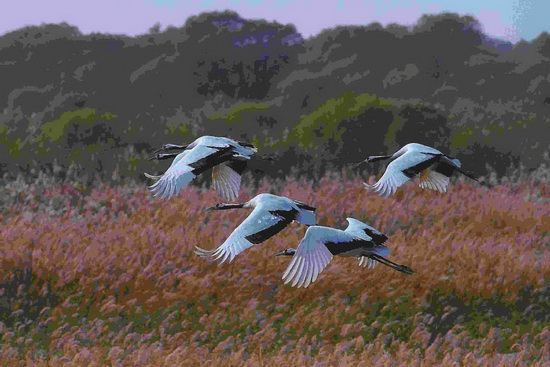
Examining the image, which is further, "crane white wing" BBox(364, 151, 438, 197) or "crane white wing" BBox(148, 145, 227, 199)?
"crane white wing" BBox(364, 151, 438, 197)

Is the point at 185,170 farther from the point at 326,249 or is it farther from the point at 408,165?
the point at 408,165

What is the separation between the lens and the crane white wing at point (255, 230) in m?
1.93

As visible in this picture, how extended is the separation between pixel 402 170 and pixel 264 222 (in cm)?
51

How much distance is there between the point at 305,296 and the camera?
8328 mm

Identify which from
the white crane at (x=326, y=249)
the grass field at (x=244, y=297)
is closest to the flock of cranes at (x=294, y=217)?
the white crane at (x=326, y=249)

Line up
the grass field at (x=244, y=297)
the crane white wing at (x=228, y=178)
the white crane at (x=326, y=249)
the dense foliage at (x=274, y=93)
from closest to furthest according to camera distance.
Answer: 1. the white crane at (x=326, y=249)
2. the crane white wing at (x=228, y=178)
3. the grass field at (x=244, y=297)
4. the dense foliage at (x=274, y=93)

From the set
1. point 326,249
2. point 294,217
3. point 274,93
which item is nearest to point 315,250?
point 326,249

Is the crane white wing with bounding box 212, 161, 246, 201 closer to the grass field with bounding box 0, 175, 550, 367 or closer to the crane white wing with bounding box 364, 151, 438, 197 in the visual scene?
the crane white wing with bounding box 364, 151, 438, 197

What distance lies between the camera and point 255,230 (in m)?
1.94

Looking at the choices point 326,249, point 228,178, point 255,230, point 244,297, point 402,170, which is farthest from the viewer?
point 244,297

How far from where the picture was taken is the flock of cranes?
1.96m

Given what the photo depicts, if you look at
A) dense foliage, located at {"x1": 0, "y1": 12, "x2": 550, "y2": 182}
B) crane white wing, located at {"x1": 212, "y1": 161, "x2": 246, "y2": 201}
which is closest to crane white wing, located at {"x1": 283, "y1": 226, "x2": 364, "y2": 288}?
crane white wing, located at {"x1": 212, "y1": 161, "x2": 246, "y2": 201}

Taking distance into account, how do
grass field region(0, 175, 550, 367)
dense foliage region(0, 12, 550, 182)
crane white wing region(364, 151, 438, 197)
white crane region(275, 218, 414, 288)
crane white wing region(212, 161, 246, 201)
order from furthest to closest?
dense foliage region(0, 12, 550, 182)
grass field region(0, 175, 550, 367)
crane white wing region(212, 161, 246, 201)
crane white wing region(364, 151, 438, 197)
white crane region(275, 218, 414, 288)

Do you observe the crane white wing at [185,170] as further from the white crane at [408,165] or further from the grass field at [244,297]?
the grass field at [244,297]
